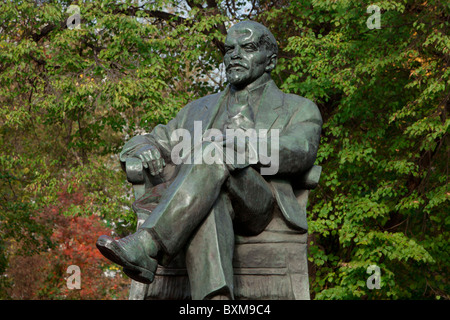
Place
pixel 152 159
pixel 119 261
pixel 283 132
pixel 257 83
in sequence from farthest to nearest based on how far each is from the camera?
pixel 257 83, pixel 283 132, pixel 152 159, pixel 119 261

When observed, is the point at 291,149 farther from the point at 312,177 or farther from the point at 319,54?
the point at 319,54

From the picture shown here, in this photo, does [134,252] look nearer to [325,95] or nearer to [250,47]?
[250,47]

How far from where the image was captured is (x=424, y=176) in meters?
10.2

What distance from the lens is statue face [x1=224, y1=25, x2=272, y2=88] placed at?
14.0ft

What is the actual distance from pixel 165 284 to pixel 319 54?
23.3 ft

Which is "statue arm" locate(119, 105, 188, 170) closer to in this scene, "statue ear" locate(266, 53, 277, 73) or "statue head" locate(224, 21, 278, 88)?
"statue head" locate(224, 21, 278, 88)

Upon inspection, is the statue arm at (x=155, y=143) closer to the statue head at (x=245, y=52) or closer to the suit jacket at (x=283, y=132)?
the suit jacket at (x=283, y=132)

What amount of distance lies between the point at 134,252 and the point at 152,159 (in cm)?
87

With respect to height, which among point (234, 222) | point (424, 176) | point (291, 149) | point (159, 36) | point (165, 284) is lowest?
point (424, 176)

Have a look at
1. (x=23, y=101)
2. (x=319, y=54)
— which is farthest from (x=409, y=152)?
(x=23, y=101)

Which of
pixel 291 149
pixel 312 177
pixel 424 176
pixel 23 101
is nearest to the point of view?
pixel 291 149

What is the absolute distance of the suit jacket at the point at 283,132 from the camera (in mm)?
3951

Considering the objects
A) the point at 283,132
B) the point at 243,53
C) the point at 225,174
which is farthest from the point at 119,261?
the point at 243,53

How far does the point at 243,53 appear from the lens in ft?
14.0
